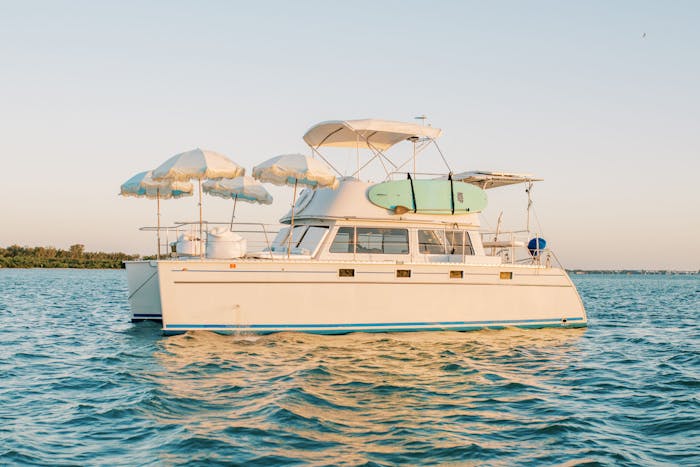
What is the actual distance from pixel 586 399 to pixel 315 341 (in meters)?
6.44

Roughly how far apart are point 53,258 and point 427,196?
300 ft

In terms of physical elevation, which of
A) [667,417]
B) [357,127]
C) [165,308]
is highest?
[357,127]

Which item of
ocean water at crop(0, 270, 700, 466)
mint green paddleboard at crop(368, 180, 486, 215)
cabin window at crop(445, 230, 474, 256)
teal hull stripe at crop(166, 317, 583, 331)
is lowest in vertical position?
ocean water at crop(0, 270, 700, 466)

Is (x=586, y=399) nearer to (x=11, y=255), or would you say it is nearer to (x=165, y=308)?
(x=165, y=308)

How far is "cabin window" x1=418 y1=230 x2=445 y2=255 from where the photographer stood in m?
17.2

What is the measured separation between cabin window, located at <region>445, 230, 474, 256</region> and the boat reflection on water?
282 centimetres

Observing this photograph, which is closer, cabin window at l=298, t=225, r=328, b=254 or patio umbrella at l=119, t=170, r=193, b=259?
cabin window at l=298, t=225, r=328, b=254

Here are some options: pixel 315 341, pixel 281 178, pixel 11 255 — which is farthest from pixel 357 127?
pixel 11 255

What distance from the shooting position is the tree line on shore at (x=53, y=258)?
307ft

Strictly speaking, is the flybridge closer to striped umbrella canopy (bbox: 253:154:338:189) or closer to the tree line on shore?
striped umbrella canopy (bbox: 253:154:338:189)

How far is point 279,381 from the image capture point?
10.5m

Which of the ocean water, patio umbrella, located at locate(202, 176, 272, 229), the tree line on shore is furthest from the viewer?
the tree line on shore

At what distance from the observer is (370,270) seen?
1553 centimetres

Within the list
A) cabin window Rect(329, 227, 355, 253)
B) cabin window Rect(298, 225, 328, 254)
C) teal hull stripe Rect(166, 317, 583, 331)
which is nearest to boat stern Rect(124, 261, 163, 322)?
teal hull stripe Rect(166, 317, 583, 331)
